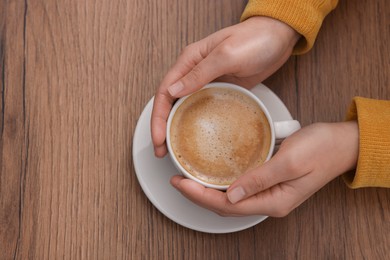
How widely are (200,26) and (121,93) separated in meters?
0.19

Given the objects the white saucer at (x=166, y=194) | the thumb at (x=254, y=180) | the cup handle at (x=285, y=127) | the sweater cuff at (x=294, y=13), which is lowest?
the white saucer at (x=166, y=194)

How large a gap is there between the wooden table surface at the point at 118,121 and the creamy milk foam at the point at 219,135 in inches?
4.1

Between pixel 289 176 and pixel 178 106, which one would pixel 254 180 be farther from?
pixel 178 106

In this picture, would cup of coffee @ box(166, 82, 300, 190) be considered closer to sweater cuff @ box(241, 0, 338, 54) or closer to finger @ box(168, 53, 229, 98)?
finger @ box(168, 53, 229, 98)

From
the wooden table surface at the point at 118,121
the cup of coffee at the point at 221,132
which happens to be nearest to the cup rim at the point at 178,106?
the cup of coffee at the point at 221,132

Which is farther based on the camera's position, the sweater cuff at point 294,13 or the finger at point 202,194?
the sweater cuff at point 294,13

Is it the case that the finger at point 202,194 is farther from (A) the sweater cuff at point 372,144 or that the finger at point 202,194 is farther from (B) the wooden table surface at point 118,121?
(A) the sweater cuff at point 372,144

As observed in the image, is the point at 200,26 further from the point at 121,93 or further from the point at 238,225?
the point at 238,225

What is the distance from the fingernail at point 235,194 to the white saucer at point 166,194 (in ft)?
0.31

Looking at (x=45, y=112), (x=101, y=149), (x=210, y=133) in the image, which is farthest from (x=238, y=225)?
(x=45, y=112)

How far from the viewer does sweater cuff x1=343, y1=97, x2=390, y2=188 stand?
0.79 m

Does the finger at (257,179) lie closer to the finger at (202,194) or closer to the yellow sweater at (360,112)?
the finger at (202,194)

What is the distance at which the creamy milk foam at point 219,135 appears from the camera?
0.78 m

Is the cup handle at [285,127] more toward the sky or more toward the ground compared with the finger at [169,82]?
more toward the ground
